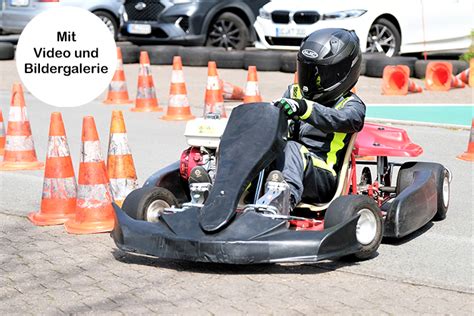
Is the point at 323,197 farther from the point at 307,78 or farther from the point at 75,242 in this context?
the point at 75,242

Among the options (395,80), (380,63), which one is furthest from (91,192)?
(380,63)

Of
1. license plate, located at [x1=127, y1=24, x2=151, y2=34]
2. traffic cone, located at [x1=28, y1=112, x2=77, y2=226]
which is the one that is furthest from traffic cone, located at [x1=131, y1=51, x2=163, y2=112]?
license plate, located at [x1=127, y1=24, x2=151, y2=34]

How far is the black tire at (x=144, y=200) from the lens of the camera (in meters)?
6.45

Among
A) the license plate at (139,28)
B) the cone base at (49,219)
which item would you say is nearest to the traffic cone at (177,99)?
the cone base at (49,219)

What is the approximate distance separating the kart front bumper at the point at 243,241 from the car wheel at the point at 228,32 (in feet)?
42.5

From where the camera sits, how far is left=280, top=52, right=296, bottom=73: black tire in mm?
16625

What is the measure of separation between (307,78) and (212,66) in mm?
5366

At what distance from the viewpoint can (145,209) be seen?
646 centimetres

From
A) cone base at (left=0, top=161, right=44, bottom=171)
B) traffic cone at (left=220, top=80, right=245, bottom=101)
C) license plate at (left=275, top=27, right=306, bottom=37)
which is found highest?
license plate at (left=275, top=27, right=306, bottom=37)

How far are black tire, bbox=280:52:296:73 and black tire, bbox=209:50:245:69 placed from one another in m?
0.78

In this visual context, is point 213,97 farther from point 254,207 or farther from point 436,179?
point 254,207

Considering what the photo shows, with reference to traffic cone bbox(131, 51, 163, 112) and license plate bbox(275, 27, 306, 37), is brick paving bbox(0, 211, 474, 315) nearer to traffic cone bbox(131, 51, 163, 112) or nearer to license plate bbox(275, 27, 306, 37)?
traffic cone bbox(131, 51, 163, 112)

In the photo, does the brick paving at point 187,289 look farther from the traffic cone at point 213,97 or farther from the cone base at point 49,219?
the traffic cone at point 213,97

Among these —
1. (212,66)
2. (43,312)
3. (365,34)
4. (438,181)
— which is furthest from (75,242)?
(365,34)
